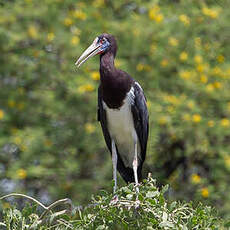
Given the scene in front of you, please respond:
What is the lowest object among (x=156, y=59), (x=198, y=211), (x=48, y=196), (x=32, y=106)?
(x=48, y=196)

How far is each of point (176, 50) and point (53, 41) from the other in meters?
1.31

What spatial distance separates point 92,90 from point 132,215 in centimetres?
382

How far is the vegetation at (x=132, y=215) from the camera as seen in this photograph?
2996mm

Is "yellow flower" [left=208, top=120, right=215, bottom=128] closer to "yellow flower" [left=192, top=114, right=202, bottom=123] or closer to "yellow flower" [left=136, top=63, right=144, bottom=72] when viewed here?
"yellow flower" [left=192, top=114, right=202, bottom=123]

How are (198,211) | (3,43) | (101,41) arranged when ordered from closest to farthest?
1. (198,211)
2. (101,41)
3. (3,43)

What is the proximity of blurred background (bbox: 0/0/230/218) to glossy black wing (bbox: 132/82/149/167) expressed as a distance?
1.50 m

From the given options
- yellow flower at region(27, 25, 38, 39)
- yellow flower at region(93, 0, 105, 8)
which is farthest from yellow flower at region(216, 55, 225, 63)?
yellow flower at region(27, 25, 38, 39)

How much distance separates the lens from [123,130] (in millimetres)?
5070

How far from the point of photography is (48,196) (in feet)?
23.7

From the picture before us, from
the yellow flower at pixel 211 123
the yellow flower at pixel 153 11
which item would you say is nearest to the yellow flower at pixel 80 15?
the yellow flower at pixel 153 11

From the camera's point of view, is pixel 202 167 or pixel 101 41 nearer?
pixel 101 41

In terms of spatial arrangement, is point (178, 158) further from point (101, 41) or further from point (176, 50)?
point (101, 41)

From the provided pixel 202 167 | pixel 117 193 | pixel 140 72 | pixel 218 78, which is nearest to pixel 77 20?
pixel 140 72

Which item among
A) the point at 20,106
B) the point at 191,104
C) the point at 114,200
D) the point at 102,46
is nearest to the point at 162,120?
the point at 191,104
